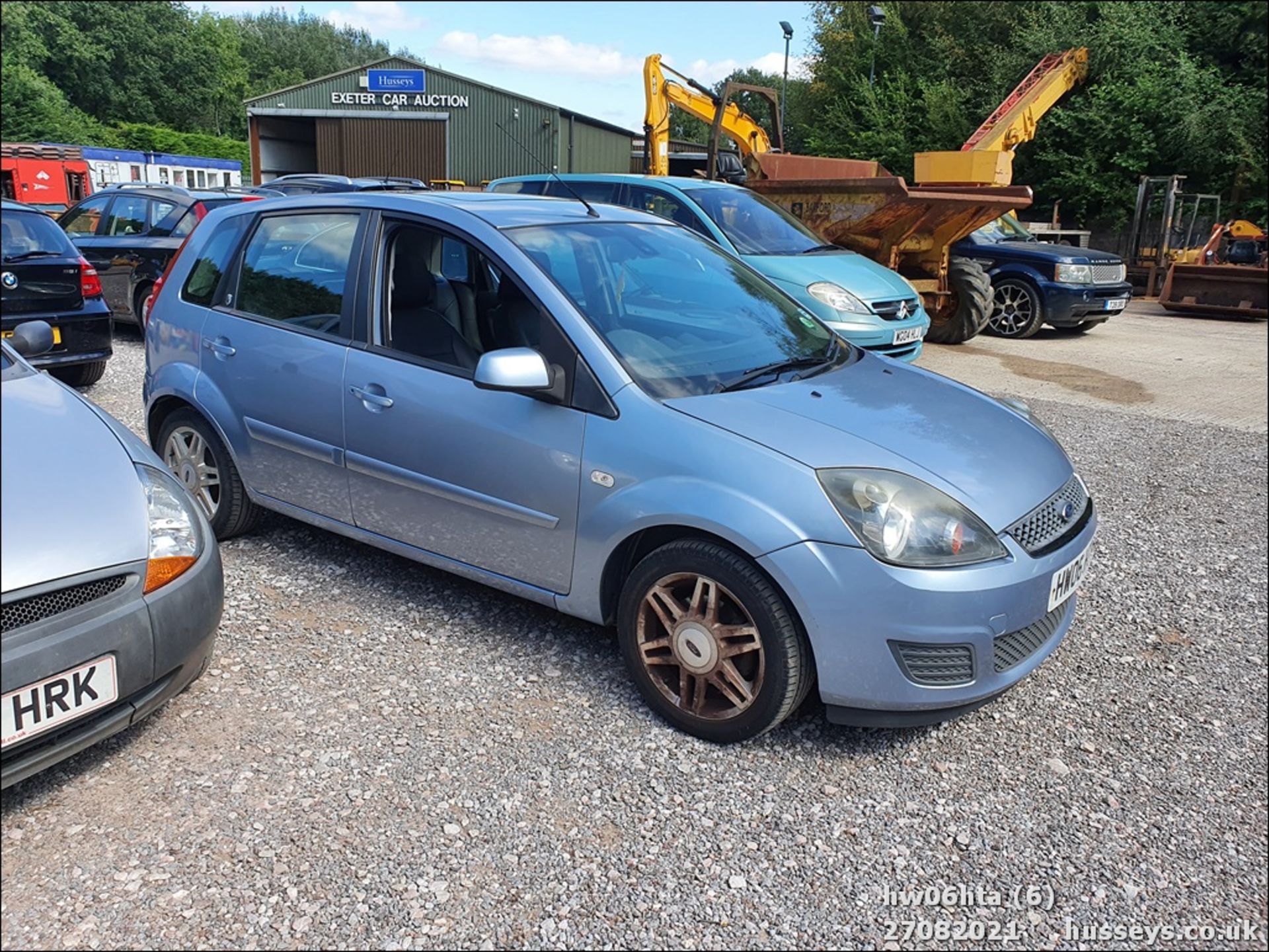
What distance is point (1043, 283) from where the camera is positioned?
1241cm

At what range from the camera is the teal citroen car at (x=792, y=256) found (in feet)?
26.6

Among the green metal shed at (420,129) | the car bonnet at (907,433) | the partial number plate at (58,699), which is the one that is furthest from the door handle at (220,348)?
the green metal shed at (420,129)

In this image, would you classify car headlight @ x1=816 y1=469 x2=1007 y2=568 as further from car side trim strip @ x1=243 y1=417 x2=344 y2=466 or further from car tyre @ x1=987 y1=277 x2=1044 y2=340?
car tyre @ x1=987 y1=277 x2=1044 y2=340

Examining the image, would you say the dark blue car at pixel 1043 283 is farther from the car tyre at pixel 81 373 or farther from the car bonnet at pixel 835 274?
the car tyre at pixel 81 373

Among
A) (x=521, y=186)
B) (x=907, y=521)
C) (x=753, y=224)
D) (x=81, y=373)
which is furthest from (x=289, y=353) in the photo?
(x=521, y=186)

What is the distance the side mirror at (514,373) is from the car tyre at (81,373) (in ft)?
19.8

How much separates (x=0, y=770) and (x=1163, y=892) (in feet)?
9.04

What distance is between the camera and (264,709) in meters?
3.14

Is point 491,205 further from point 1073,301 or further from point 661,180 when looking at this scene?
point 1073,301

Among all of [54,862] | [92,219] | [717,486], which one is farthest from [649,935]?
[92,219]

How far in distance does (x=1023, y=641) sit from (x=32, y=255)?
287 inches

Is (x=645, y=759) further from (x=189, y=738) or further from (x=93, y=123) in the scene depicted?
(x=93, y=123)

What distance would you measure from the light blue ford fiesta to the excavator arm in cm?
1106

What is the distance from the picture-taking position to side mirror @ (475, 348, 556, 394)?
3098mm
